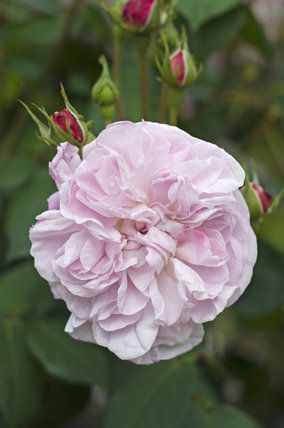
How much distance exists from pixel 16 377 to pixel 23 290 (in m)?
0.12

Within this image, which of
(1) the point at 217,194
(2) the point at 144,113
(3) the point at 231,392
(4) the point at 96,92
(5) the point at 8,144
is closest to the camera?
(1) the point at 217,194

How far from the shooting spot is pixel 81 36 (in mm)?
1453

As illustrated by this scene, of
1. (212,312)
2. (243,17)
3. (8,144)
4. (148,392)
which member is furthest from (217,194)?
(8,144)

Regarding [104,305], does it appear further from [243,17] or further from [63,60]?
[63,60]

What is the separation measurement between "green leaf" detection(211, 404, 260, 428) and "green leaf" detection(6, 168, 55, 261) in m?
0.38

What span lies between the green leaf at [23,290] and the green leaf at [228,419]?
0.29 metres

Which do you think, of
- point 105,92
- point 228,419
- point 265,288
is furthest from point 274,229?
point 105,92

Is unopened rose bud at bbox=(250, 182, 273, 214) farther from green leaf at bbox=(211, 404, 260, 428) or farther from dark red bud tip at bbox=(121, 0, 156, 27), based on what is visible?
green leaf at bbox=(211, 404, 260, 428)

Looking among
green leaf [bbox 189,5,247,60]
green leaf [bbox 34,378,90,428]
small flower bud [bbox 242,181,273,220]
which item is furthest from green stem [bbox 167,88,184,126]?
green leaf [bbox 34,378,90,428]

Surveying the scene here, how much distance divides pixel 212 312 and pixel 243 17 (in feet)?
1.92

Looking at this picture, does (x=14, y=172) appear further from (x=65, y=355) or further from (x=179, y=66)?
(x=179, y=66)

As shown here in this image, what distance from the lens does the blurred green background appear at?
1059mm

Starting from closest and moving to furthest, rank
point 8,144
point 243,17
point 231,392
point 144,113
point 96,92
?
point 96,92 < point 144,113 < point 243,17 < point 8,144 < point 231,392

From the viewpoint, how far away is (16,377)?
108cm
